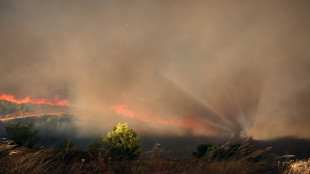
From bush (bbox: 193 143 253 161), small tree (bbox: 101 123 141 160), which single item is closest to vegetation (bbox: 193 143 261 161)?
bush (bbox: 193 143 253 161)

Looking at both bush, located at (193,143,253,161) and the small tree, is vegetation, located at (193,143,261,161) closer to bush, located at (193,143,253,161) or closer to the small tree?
bush, located at (193,143,253,161)

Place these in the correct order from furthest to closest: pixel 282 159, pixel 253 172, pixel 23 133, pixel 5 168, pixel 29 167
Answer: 1. pixel 23 133
2. pixel 282 159
3. pixel 253 172
4. pixel 29 167
5. pixel 5 168

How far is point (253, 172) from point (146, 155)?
425 centimetres

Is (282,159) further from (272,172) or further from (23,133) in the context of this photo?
(23,133)

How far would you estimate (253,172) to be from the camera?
5.13m

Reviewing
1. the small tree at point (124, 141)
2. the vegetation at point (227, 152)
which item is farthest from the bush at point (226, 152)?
the small tree at point (124, 141)

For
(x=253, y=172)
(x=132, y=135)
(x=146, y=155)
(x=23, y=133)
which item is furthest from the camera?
(x=23, y=133)

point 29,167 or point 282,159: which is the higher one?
point 29,167

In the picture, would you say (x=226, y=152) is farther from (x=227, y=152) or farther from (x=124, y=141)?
(x=124, y=141)

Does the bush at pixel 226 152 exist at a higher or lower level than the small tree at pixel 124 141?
higher

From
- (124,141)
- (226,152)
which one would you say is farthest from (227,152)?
(124,141)

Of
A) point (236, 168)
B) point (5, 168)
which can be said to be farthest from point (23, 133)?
point (236, 168)

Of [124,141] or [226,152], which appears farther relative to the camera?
[124,141]

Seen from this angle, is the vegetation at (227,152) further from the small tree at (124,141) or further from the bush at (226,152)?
the small tree at (124,141)
